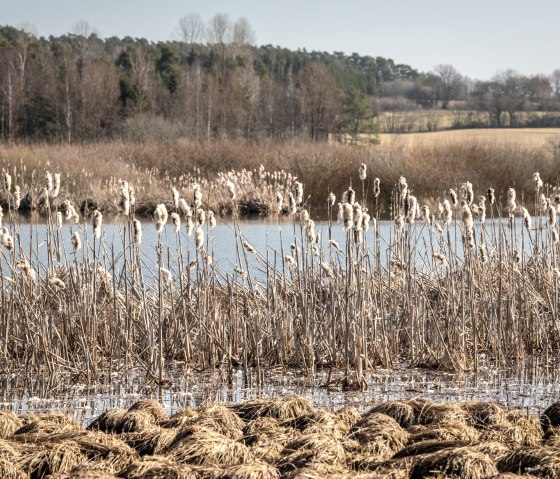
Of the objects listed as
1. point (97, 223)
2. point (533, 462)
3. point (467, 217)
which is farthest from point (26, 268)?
point (533, 462)

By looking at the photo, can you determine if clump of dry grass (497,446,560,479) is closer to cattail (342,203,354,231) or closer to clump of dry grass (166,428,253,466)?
clump of dry grass (166,428,253,466)

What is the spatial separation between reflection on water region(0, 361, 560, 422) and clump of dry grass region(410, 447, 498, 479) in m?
1.96

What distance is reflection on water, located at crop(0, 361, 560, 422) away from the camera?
6840 mm

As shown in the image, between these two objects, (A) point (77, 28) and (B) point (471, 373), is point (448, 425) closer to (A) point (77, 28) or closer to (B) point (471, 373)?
(B) point (471, 373)

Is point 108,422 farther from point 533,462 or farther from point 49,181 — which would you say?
point 49,181

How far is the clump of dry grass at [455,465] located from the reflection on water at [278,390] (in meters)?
1.96

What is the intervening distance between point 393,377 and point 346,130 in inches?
2276

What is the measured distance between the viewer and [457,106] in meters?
93.4

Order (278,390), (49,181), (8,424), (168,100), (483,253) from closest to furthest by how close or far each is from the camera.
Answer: (8,424)
(278,390)
(49,181)
(483,253)
(168,100)

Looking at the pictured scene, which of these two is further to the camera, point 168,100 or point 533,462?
point 168,100

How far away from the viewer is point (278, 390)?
23.9 feet

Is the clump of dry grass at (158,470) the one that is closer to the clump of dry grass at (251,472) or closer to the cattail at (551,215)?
the clump of dry grass at (251,472)

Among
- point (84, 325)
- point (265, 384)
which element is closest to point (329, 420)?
point (265, 384)

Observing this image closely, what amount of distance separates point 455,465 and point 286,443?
981 millimetres
